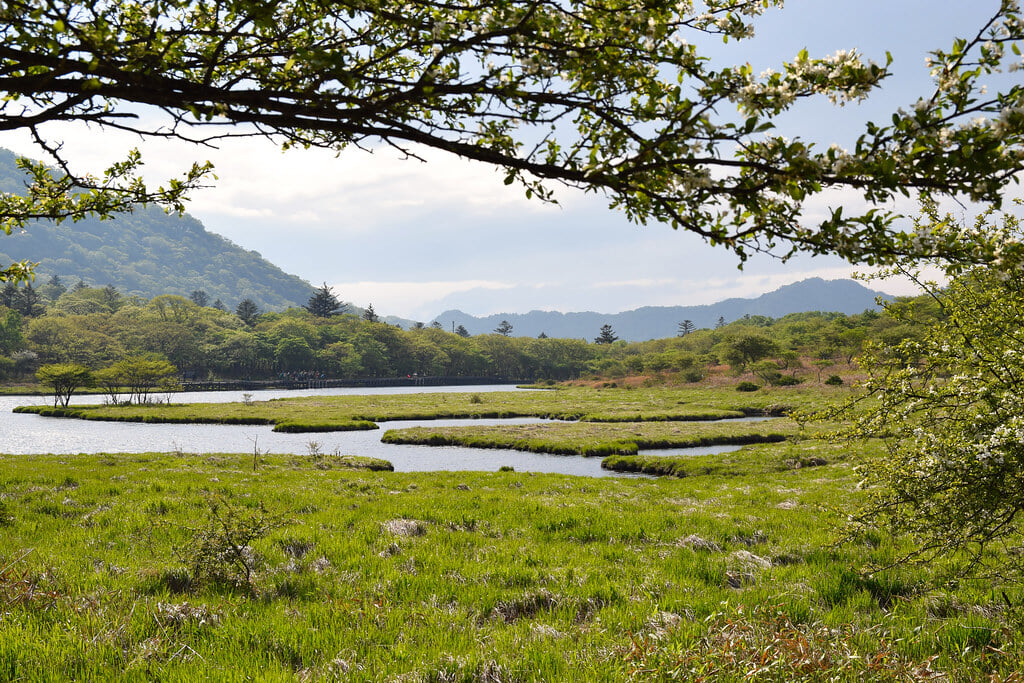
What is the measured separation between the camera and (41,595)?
266 inches

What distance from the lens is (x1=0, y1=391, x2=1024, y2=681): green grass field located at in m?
5.25

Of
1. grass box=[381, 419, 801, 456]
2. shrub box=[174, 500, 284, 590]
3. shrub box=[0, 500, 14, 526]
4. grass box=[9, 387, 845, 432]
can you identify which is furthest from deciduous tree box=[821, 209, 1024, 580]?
grass box=[9, 387, 845, 432]

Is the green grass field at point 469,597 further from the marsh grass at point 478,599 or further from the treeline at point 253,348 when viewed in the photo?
the treeline at point 253,348

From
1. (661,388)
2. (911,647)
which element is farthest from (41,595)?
(661,388)

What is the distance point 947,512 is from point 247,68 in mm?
10431

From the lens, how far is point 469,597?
25.3 ft

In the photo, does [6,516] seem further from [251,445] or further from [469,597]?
[251,445]

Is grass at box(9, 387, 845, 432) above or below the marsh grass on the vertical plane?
below

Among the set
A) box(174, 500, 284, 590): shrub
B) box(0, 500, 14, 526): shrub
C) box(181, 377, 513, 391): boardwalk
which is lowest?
box(181, 377, 513, 391): boardwalk

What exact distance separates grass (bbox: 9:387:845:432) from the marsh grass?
4849 cm

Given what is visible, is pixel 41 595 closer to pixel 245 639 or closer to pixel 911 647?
pixel 245 639

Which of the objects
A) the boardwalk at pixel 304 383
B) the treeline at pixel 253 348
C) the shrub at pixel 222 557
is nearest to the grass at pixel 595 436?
the shrub at pixel 222 557

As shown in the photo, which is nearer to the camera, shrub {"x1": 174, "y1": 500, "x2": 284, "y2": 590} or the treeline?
shrub {"x1": 174, "y1": 500, "x2": 284, "y2": 590}

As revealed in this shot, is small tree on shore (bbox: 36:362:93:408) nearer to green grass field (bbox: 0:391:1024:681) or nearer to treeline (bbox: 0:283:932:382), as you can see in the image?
treeline (bbox: 0:283:932:382)
